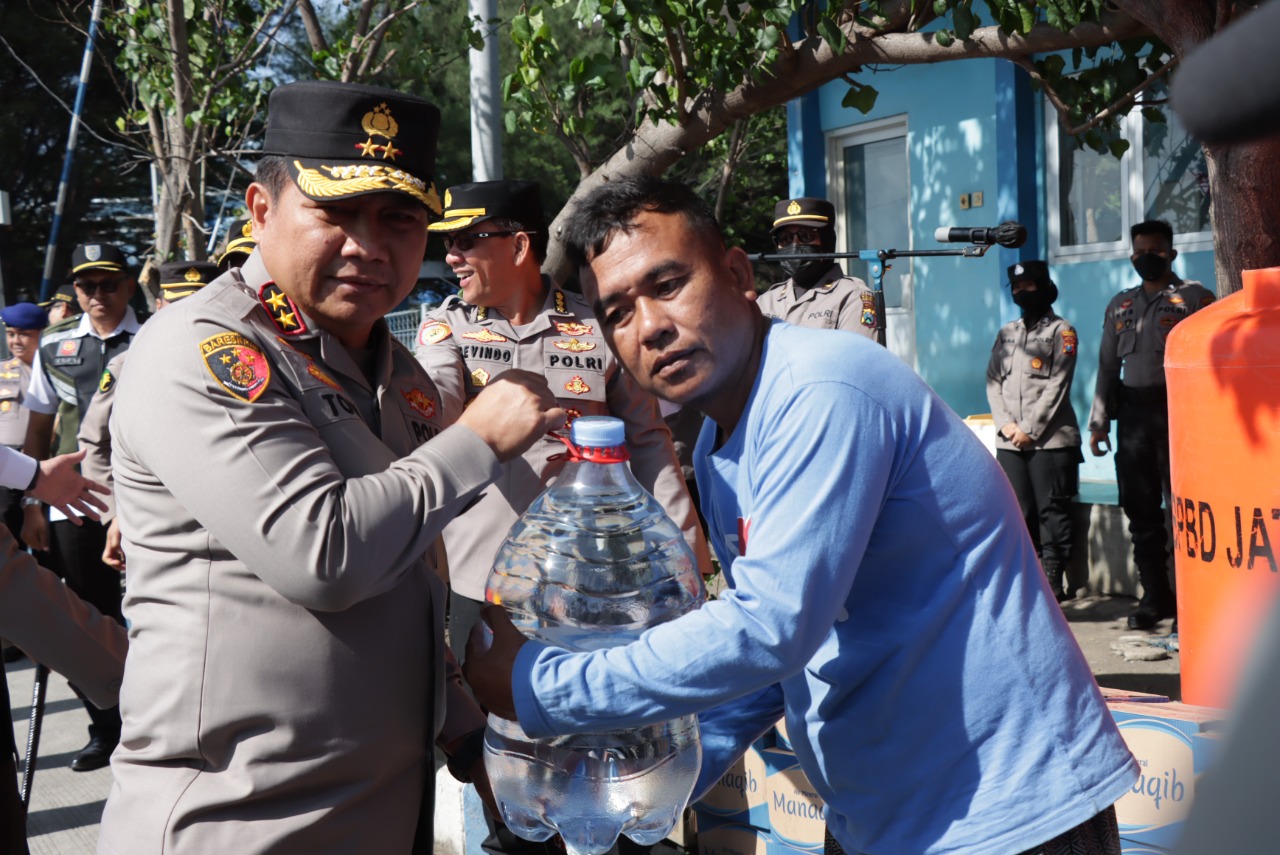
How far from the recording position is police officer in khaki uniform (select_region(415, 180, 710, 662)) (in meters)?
4.02

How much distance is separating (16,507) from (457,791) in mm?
3914

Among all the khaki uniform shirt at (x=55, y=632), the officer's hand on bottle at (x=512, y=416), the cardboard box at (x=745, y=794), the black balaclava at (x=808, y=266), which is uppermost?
the black balaclava at (x=808, y=266)

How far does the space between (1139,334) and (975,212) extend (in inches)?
124

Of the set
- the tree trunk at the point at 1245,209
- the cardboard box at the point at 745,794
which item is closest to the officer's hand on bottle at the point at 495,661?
the cardboard box at the point at 745,794

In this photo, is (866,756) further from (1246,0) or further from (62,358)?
(62,358)

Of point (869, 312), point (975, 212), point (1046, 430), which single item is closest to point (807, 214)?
point (869, 312)

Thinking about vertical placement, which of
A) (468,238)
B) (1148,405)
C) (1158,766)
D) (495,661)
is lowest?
(1158,766)

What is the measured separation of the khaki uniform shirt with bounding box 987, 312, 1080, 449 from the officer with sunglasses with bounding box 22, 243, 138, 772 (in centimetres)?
541

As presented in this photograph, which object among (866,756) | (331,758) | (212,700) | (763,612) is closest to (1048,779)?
(866,756)

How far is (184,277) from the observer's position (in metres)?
6.64

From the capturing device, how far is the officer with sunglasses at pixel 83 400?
6348mm

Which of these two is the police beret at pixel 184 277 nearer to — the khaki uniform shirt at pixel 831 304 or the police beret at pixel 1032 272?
the khaki uniform shirt at pixel 831 304

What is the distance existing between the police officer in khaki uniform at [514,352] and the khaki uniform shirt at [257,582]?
2082 mm

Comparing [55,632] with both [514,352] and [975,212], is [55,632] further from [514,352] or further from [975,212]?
[975,212]
